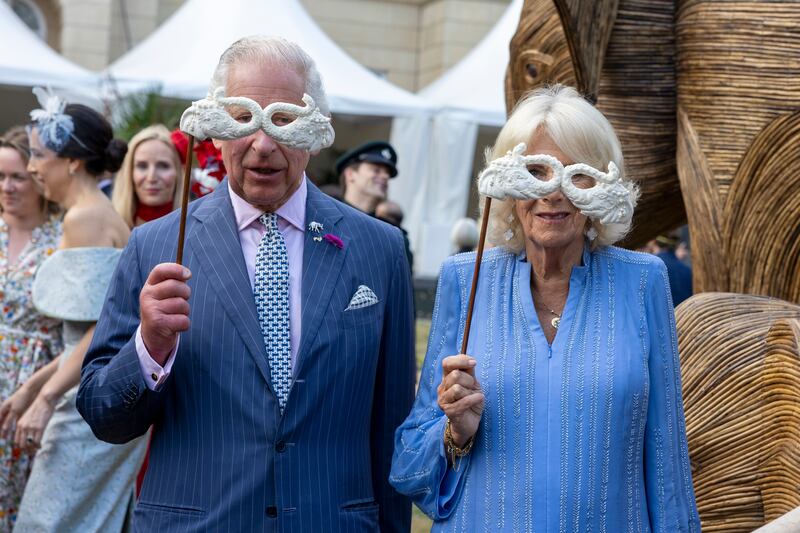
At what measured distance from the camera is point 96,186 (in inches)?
187

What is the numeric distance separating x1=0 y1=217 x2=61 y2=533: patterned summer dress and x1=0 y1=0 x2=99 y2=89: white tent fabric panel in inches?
313

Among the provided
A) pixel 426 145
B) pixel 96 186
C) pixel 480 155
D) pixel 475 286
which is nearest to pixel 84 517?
pixel 96 186

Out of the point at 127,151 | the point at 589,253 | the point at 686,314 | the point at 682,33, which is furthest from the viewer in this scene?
the point at 127,151

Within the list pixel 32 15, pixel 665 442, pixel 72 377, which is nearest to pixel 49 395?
pixel 72 377

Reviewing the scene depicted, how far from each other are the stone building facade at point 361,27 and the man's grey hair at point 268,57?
19.6 meters

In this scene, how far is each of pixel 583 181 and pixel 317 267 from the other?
619mm

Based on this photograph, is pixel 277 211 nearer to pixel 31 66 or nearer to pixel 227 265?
pixel 227 265

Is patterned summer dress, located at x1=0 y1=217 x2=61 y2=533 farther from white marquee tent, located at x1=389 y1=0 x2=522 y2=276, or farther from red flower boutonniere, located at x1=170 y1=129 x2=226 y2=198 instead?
white marquee tent, located at x1=389 y1=0 x2=522 y2=276

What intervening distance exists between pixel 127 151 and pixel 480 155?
14242 mm

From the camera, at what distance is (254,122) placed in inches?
→ 112

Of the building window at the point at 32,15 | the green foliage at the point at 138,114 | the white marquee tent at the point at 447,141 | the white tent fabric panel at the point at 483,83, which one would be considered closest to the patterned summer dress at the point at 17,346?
the green foliage at the point at 138,114

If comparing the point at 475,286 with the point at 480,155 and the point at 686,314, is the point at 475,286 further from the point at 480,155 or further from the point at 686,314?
the point at 480,155

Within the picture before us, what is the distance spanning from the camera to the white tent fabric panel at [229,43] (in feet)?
44.9

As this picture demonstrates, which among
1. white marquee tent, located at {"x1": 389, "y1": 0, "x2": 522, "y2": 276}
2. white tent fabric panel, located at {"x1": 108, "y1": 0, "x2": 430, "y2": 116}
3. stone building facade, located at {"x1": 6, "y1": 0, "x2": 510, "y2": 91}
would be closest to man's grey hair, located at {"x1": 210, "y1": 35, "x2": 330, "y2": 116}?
white tent fabric panel, located at {"x1": 108, "y1": 0, "x2": 430, "y2": 116}
